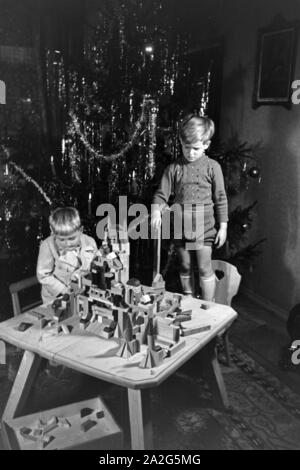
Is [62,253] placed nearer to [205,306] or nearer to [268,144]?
[205,306]

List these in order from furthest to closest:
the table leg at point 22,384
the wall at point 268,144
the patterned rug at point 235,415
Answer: the wall at point 268,144, the patterned rug at point 235,415, the table leg at point 22,384

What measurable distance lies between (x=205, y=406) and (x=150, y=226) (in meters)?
1.16

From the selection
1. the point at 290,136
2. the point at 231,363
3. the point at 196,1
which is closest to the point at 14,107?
the point at 196,1

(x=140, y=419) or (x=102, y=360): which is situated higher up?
(x=102, y=360)

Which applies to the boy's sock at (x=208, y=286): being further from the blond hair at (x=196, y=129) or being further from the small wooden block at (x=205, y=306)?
the blond hair at (x=196, y=129)

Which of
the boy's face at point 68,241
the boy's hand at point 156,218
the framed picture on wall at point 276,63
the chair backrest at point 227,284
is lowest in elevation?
the chair backrest at point 227,284

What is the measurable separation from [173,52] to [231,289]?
1.48 meters

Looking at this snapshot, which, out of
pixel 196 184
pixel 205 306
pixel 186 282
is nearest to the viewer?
pixel 205 306

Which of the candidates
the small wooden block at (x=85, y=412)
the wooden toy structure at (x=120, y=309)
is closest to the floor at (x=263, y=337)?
the wooden toy structure at (x=120, y=309)

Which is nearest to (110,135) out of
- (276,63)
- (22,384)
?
(276,63)

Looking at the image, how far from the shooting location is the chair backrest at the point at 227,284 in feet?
6.83

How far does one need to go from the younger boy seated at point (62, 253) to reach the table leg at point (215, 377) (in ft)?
2.02

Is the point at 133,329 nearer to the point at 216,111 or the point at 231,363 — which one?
the point at 231,363

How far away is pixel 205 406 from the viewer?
6.47 feet
